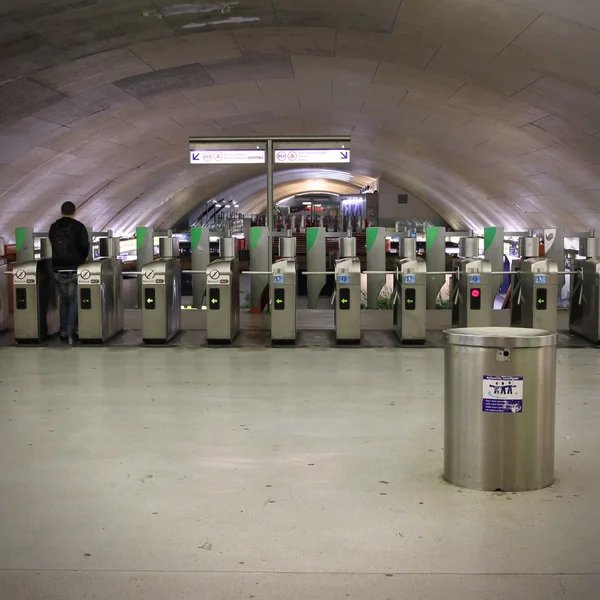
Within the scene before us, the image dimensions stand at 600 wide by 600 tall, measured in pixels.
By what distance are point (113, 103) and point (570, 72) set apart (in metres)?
7.36

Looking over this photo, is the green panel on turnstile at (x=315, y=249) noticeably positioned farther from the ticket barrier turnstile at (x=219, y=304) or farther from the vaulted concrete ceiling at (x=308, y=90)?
the ticket barrier turnstile at (x=219, y=304)

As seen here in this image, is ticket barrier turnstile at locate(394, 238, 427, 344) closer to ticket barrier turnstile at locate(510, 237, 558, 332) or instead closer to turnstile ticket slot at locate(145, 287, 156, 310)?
ticket barrier turnstile at locate(510, 237, 558, 332)

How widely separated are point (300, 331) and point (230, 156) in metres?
2.63

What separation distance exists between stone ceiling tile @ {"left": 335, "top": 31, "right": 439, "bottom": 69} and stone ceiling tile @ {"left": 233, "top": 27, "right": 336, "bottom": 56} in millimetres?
170

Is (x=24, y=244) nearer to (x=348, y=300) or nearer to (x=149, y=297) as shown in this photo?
(x=149, y=297)

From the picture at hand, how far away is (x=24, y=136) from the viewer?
1372cm

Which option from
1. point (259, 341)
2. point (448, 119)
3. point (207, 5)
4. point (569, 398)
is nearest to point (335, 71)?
point (448, 119)

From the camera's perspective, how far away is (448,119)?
15.4 meters

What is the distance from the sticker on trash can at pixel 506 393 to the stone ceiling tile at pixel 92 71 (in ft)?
26.8

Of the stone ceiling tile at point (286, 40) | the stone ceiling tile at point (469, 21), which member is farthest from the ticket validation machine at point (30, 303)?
the stone ceiling tile at point (469, 21)

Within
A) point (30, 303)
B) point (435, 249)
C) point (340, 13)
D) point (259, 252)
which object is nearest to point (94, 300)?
point (30, 303)

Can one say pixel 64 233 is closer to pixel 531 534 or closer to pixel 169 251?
pixel 169 251

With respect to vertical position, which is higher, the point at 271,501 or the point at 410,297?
the point at 410,297

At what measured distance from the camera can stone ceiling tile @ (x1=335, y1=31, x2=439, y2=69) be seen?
Answer: 34.4ft
